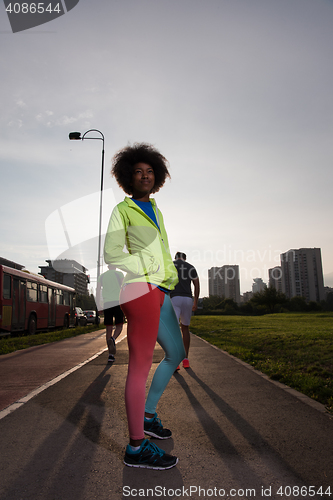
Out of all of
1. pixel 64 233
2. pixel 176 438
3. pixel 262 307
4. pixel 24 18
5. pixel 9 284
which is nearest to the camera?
pixel 176 438

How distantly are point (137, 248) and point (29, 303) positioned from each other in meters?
15.6

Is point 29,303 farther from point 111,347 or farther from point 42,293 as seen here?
point 111,347

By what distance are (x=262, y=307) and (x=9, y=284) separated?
76433 mm

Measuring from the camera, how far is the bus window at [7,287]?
1380 centimetres

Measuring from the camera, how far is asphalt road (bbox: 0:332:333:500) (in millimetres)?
2125

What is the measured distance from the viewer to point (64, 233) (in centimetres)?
345

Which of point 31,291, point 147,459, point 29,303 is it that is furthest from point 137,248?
point 31,291

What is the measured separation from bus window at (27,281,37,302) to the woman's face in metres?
15.1

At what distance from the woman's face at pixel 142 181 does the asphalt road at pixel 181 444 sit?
6.70 ft

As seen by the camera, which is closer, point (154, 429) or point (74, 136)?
point (154, 429)

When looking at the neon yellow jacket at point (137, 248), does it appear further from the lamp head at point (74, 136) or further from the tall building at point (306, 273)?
the tall building at point (306, 273)

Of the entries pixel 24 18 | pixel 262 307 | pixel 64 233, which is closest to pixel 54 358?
pixel 64 233

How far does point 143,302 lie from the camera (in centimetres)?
244

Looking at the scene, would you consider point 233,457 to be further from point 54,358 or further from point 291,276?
point 291,276
